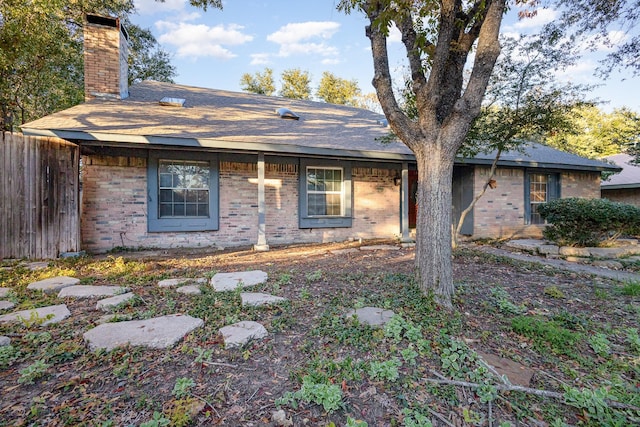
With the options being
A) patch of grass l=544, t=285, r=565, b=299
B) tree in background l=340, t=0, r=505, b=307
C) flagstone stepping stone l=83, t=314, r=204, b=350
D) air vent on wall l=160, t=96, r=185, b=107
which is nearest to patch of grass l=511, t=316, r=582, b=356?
tree in background l=340, t=0, r=505, b=307

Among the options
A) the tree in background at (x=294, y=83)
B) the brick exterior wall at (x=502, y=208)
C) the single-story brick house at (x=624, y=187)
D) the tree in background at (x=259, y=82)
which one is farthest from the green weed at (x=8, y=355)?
the tree in background at (x=294, y=83)

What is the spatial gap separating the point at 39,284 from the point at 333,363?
3.77m

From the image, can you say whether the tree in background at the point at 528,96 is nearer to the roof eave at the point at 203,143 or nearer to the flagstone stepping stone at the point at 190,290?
the roof eave at the point at 203,143

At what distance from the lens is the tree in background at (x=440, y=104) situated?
9.99ft

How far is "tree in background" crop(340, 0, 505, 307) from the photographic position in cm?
304

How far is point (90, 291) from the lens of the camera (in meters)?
3.38

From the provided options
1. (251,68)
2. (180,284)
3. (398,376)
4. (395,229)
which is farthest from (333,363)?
(251,68)

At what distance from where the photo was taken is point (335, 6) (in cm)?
412

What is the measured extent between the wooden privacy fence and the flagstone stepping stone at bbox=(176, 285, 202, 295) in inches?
145

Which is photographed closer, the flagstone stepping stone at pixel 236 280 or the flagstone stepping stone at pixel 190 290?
the flagstone stepping stone at pixel 190 290

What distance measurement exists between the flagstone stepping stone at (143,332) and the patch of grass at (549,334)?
9.16ft

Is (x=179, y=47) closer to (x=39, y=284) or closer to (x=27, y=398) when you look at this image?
(x=39, y=284)

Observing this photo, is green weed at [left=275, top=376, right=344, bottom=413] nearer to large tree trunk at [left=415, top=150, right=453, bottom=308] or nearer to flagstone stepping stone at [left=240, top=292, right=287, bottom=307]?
flagstone stepping stone at [left=240, top=292, right=287, bottom=307]

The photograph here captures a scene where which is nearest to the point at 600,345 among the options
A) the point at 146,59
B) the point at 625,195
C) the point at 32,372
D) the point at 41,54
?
the point at 32,372
